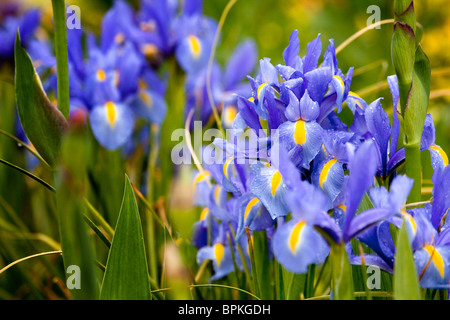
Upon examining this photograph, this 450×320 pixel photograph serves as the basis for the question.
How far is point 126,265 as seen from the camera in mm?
565

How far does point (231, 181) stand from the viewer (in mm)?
708

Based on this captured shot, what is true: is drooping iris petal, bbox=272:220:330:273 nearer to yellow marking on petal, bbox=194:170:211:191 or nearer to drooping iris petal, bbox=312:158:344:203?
drooping iris petal, bbox=312:158:344:203

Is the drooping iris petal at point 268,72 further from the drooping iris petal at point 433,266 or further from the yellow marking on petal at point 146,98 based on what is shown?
the yellow marking on petal at point 146,98

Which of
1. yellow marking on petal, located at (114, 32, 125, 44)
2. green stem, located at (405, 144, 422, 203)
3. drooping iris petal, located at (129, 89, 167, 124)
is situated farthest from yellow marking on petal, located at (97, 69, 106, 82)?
green stem, located at (405, 144, 422, 203)

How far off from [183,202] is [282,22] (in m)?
2.31

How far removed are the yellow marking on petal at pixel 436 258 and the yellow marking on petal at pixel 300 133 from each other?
0.18 m

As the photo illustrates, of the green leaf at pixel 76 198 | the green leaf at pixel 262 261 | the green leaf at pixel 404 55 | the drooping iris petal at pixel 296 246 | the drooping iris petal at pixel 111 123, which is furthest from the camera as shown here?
the drooping iris petal at pixel 111 123

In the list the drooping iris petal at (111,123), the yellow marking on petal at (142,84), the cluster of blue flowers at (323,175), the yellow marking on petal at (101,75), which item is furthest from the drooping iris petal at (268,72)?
the yellow marking on petal at (142,84)

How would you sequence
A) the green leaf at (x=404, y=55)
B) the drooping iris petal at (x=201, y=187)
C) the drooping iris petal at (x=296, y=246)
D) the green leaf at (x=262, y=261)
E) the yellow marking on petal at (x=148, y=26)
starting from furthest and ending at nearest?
the yellow marking on petal at (x=148, y=26)
the drooping iris petal at (x=201, y=187)
the green leaf at (x=262, y=261)
the green leaf at (x=404, y=55)
the drooping iris petal at (x=296, y=246)

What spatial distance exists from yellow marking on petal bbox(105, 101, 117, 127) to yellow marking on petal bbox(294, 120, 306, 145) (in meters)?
0.66

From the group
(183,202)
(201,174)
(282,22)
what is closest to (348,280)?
(183,202)

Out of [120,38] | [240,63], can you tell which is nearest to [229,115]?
[240,63]

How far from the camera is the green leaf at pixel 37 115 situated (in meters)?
0.60

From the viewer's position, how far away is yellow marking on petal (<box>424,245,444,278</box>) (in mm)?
528
